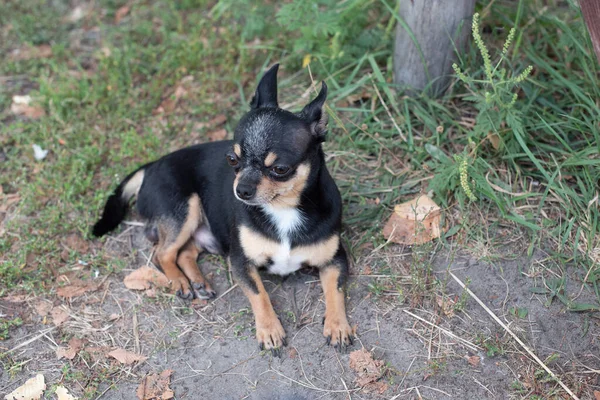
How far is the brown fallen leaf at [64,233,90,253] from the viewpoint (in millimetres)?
4332

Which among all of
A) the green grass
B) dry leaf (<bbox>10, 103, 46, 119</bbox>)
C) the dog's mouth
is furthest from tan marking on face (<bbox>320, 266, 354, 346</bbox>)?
dry leaf (<bbox>10, 103, 46, 119</bbox>)

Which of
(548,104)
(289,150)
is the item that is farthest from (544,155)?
(289,150)

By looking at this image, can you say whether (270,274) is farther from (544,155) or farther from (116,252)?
(544,155)

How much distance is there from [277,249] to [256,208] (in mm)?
268

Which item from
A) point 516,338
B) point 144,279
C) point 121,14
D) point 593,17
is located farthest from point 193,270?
point 121,14

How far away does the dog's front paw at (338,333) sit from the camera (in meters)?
3.59

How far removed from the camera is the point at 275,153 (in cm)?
329

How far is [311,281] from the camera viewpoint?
403 cm

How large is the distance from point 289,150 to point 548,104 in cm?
216

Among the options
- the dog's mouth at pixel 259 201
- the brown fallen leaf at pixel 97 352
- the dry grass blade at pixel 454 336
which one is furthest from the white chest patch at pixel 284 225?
the brown fallen leaf at pixel 97 352

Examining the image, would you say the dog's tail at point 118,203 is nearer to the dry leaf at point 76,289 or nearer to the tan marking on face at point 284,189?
the dry leaf at point 76,289

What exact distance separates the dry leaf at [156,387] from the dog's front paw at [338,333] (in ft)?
3.01

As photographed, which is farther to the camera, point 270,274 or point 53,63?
point 53,63

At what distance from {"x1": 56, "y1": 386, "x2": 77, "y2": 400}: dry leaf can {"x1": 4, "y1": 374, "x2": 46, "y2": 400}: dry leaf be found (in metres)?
0.09
